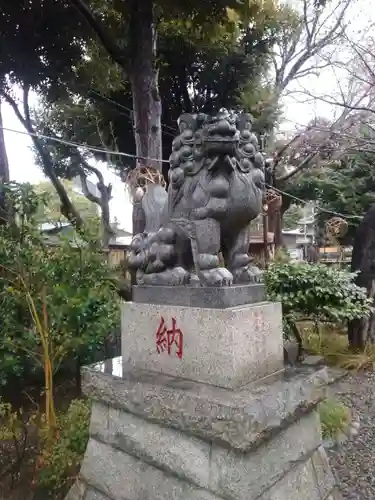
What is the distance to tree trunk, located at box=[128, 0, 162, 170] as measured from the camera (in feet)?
15.6

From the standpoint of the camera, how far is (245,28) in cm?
752

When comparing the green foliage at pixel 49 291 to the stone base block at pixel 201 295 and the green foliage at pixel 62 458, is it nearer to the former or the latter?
the green foliage at pixel 62 458

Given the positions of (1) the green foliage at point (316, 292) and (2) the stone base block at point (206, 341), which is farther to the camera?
(1) the green foliage at point (316, 292)

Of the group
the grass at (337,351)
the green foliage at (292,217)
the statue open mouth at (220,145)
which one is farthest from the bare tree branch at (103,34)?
the green foliage at (292,217)

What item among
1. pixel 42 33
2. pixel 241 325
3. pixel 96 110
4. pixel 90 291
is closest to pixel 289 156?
pixel 96 110

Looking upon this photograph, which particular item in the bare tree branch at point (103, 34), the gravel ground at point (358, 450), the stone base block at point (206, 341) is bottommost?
the gravel ground at point (358, 450)

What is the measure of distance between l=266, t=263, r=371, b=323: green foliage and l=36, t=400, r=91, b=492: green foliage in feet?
9.29

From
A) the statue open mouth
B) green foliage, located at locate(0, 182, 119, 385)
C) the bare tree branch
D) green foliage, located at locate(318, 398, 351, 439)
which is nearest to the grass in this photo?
green foliage, located at locate(318, 398, 351, 439)

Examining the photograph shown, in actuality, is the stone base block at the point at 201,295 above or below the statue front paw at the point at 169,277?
below

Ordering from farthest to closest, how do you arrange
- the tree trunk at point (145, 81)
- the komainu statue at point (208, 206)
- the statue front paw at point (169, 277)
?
the tree trunk at point (145, 81) < the statue front paw at point (169, 277) < the komainu statue at point (208, 206)

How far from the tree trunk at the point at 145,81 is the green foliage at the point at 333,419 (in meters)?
3.39

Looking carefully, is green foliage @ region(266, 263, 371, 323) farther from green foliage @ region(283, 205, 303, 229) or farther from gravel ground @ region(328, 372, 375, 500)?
green foliage @ region(283, 205, 303, 229)

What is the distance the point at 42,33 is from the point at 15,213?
165 inches

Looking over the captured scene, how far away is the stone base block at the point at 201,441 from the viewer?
1.62 meters
